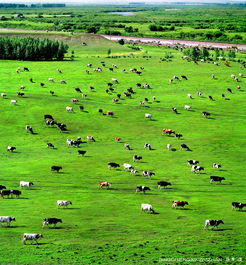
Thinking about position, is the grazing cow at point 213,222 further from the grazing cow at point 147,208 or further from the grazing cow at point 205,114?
the grazing cow at point 205,114

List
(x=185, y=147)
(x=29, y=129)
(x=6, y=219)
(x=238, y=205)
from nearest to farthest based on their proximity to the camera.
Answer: (x=6, y=219)
(x=238, y=205)
(x=185, y=147)
(x=29, y=129)

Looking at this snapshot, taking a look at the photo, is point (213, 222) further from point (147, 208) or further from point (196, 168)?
point (196, 168)

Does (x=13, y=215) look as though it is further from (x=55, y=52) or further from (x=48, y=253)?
(x=55, y=52)

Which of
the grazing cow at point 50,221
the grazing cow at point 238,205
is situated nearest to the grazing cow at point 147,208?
the grazing cow at point 238,205

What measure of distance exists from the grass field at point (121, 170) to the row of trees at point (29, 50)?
59.2 ft

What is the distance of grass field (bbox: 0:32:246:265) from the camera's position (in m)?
37.4

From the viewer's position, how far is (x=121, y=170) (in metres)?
58.8

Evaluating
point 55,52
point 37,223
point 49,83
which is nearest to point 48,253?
point 37,223

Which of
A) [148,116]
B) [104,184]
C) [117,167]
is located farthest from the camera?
[148,116]

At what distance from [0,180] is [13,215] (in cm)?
1199

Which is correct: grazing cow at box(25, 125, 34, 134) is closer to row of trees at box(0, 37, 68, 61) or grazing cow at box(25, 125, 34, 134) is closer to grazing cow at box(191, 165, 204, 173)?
grazing cow at box(191, 165, 204, 173)

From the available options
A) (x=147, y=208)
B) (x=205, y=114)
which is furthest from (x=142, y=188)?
(x=205, y=114)

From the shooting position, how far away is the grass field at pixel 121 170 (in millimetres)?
37375

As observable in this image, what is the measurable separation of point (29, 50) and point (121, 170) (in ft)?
295
